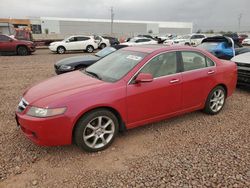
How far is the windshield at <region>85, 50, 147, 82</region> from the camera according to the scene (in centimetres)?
366

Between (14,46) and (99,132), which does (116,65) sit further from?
(14,46)

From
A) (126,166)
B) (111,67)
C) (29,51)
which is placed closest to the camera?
(126,166)

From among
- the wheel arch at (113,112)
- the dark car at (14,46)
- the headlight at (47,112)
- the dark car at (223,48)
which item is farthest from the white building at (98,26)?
the headlight at (47,112)

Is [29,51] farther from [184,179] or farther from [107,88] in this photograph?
[184,179]

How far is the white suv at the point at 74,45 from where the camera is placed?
19125mm

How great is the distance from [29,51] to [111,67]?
1516 centimetres

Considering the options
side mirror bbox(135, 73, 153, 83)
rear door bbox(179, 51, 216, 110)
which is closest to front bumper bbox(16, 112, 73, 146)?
side mirror bbox(135, 73, 153, 83)

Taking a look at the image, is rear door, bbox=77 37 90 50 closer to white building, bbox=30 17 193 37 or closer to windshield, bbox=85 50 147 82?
windshield, bbox=85 50 147 82

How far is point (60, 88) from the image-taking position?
342 cm

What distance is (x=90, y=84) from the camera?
3.43 meters

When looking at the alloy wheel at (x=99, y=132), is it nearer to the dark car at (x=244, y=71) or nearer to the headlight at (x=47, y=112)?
the headlight at (x=47, y=112)

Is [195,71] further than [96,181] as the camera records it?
Yes

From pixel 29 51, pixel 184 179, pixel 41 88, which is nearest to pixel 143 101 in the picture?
pixel 184 179

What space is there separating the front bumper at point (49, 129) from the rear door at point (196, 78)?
85.6 inches
